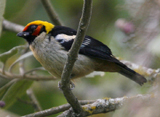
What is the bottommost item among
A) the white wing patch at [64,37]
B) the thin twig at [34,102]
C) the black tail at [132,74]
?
the thin twig at [34,102]

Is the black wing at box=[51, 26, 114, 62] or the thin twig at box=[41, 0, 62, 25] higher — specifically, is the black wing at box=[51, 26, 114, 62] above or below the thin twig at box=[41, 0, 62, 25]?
below

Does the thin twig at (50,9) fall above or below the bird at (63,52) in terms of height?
above

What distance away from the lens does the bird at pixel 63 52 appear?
312 cm

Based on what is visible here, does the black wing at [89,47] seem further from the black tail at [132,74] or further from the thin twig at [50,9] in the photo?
the thin twig at [50,9]

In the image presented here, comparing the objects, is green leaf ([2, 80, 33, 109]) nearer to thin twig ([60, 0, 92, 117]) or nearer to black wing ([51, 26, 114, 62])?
black wing ([51, 26, 114, 62])

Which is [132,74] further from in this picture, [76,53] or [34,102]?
[34,102]

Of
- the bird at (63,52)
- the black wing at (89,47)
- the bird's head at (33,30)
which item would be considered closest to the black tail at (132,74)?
the bird at (63,52)

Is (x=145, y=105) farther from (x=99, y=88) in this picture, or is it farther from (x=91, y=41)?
(x=99, y=88)

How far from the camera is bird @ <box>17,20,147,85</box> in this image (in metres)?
3.12

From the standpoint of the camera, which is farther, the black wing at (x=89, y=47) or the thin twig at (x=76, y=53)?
the black wing at (x=89, y=47)

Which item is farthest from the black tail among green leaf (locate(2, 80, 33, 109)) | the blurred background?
green leaf (locate(2, 80, 33, 109))

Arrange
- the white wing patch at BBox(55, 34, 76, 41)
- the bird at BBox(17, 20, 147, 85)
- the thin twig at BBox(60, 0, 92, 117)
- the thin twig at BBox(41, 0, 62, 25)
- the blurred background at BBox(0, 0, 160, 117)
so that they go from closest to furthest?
the thin twig at BBox(60, 0, 92, 117) → the bird at BBox(17, 20, 147, 85) → the white wing patch at BBox(55, 34, 76, 41) → the thin twig at BBox(41, 0, 62, 25) → the blurred background at BBox(0, 0, 160, 117)

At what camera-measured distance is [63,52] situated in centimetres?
312

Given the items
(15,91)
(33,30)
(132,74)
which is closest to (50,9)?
(33,30)
